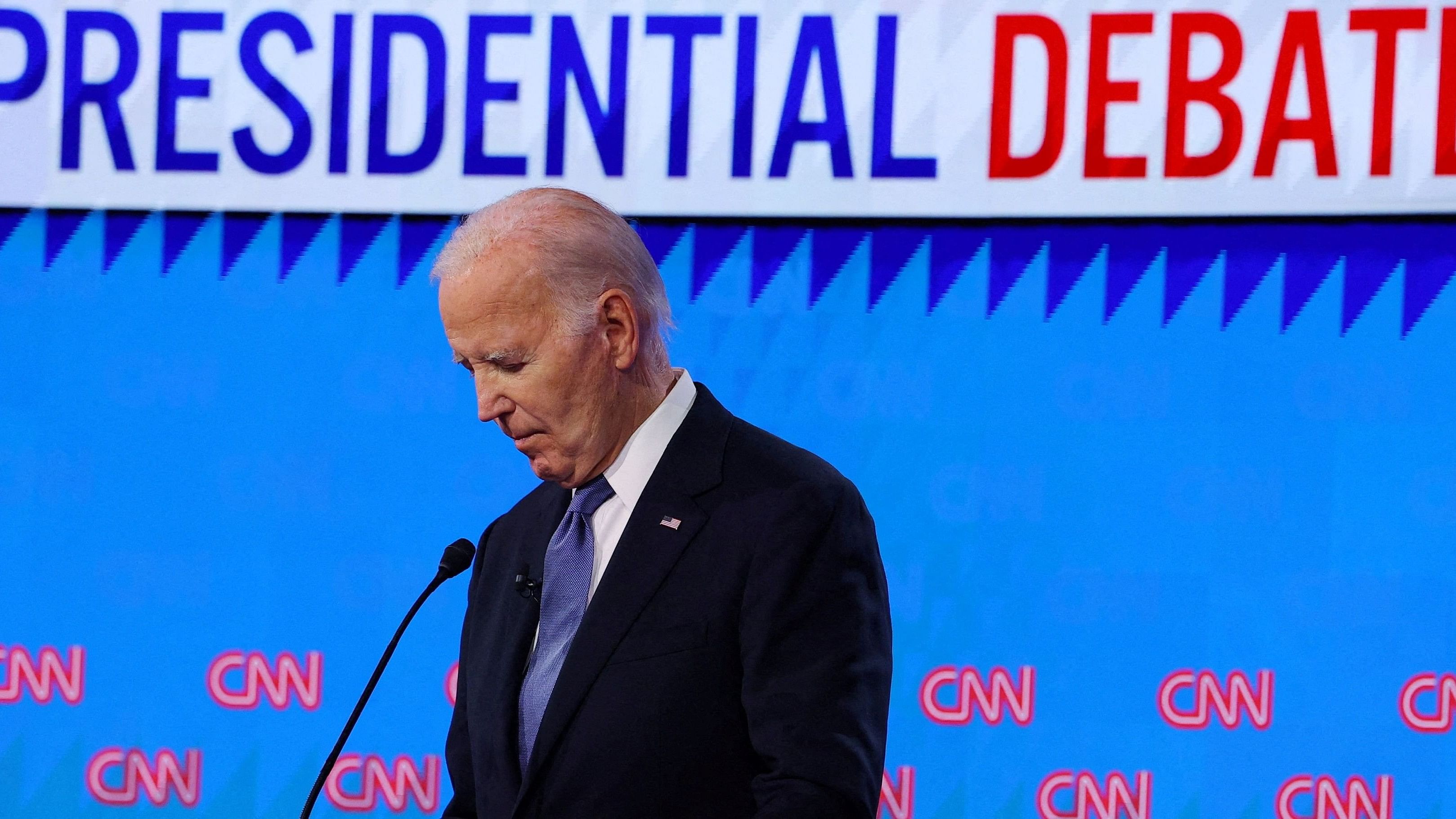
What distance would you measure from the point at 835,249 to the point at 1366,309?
838 millimetres

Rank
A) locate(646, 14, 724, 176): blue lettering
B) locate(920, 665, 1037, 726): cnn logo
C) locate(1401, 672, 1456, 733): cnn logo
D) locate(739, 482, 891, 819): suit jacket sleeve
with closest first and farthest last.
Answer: locate(739, 482, 891, 819): suit jacket sleeve → locate(1401, 672, 1456, 733): cnn logo → locate(920, 665, 1037, 726): cnn logo → locate(646, 14, 724, 176): blue lettering

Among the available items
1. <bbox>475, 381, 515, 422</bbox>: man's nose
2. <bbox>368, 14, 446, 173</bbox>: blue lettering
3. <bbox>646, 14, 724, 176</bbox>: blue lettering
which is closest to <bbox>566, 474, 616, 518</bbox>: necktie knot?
<bbox>475, 381, 515, 422</bbox>: man's nose

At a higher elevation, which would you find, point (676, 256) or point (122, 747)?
point (676, 256)

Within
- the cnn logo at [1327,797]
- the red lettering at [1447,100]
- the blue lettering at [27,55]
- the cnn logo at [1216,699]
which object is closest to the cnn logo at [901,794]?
the cnn logo at [1216,699]

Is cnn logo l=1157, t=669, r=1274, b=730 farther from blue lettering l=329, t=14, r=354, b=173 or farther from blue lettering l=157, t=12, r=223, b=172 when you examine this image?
blue lettering l=157, t=12, r=223, b=172

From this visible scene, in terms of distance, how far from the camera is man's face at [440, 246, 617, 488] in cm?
118

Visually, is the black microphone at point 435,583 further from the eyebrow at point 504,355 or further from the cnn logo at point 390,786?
the cnn logo at point 390,786

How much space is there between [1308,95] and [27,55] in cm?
215

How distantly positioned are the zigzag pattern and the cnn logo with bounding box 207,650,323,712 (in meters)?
0.66

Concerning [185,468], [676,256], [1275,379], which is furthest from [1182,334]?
[185,468]

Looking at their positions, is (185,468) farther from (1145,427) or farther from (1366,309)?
(1366,309)

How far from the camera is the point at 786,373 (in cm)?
226

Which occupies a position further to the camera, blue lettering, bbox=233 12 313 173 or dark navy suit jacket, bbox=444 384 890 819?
blue lettering, bbox=233 12 313 173

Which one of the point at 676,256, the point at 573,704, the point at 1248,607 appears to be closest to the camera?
the point at 573,704
